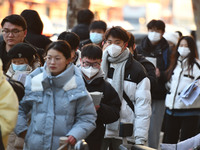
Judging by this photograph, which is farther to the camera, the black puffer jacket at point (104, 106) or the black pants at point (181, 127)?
the black pants at point (181, 127)

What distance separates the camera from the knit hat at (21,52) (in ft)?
19.8

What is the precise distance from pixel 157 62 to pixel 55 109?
4389 millimetres

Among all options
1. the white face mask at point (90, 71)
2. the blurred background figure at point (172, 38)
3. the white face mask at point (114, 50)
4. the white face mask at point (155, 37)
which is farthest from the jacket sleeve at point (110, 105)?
the blurred background figure at point (172, 38)

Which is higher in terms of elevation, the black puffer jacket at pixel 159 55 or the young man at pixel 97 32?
the young man at pixel 97 32

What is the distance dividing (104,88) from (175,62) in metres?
3.29

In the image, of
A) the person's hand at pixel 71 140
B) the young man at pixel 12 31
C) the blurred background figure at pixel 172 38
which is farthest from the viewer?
the blurred background figure at pixel 172 38

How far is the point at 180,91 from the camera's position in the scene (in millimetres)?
8789

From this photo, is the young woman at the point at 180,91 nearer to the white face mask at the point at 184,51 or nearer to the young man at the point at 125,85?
the white face mask at the point at 184,51

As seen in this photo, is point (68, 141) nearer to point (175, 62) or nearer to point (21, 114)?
point (21, 114)

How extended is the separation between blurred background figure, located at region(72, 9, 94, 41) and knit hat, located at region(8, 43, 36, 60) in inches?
157

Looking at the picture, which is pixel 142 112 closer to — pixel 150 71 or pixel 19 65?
pixel 150 71

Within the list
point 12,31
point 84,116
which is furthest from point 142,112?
point 12,31

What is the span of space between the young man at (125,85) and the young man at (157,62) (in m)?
2.40

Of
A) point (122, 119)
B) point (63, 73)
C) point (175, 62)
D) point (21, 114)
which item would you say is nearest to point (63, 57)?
point (63, 73)
